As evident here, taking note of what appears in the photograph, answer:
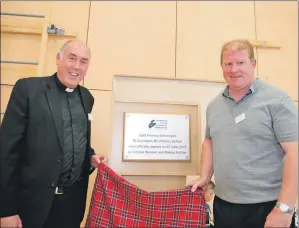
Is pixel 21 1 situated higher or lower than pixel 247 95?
higher

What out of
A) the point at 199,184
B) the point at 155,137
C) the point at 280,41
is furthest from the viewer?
the point at 280,41

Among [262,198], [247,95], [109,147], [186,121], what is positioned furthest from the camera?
[186,121]

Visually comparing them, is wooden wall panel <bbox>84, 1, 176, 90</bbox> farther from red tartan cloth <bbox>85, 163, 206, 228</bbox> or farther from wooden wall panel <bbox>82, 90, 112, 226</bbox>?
red tartan cloth <bbox>85, 163, 206, 228</bbox>

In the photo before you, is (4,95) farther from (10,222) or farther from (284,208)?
(284,208)

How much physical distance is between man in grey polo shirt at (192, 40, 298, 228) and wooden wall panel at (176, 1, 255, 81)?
3.26 ft

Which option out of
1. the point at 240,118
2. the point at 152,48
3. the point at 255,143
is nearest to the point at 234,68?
the point at 240,118

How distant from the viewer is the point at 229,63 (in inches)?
53.2

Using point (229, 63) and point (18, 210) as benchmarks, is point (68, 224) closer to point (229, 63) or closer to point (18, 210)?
point (18, 210)

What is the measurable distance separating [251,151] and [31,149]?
3.85ft

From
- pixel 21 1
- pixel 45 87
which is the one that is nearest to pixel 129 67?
pixel 45 87

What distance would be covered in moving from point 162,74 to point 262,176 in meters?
1.39

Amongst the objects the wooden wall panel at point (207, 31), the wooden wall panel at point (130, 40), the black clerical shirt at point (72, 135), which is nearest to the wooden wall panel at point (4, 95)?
the wooden wall panel at point (130, 40)

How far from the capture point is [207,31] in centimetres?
245

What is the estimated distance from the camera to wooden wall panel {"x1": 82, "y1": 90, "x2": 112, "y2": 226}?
85.4 inches
